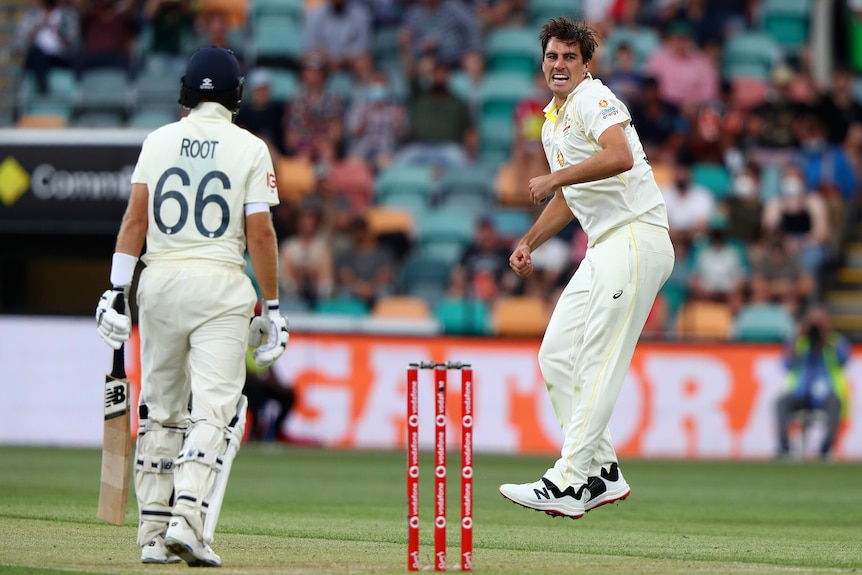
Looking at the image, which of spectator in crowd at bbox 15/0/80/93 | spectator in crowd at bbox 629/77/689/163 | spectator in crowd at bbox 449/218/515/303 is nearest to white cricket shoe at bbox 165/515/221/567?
spectator in crowd at bbox 449/218/515/303

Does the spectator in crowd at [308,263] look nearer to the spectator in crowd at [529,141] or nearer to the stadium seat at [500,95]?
the spectator in crowd at [529,141]

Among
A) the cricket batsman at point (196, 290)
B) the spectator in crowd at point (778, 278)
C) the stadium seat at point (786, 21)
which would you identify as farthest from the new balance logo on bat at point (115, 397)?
the stadium seat at point (786, 21)

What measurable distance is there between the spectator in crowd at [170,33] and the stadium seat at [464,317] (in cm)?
535

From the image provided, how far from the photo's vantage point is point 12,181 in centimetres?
1786

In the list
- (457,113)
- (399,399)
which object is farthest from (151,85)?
(399,399)

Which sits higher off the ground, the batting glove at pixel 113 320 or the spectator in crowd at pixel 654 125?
the spectator in crowd at pixel 654 125

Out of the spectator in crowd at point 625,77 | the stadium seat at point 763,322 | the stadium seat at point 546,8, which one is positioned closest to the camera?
the stadium seat at point 763,322

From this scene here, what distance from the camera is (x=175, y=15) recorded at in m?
20.1

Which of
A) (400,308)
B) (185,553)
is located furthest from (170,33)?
(185,553)

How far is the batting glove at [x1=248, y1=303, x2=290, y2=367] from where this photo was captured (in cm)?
659

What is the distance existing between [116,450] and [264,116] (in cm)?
1285

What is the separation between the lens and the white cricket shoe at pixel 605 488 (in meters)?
7.27

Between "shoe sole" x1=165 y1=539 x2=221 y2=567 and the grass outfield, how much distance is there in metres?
0.06

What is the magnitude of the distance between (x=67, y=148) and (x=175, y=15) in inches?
129
